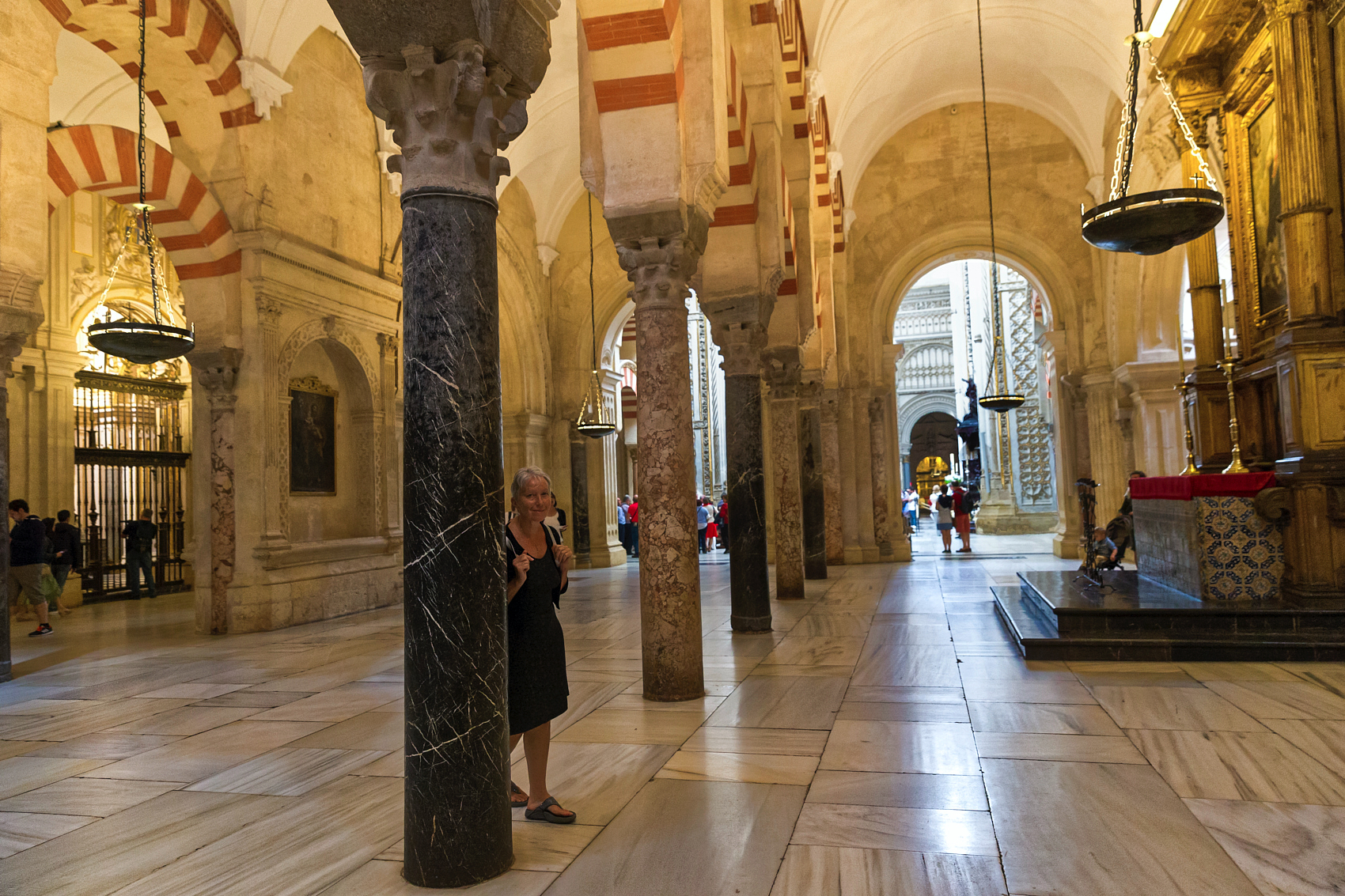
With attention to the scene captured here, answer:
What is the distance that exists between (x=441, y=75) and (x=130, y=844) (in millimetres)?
2859

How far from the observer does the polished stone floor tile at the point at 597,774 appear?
339 cm

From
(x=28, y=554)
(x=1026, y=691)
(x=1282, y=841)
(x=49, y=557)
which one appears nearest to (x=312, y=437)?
(x=28, y=554)

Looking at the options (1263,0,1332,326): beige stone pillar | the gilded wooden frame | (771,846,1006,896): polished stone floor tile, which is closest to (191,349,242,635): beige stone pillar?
(771,846,1006,896): polished stone floor tile

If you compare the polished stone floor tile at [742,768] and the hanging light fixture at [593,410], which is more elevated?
the hanging light fixture at [593,410]

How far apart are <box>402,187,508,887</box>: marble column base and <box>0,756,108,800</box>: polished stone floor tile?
2339 millimetres

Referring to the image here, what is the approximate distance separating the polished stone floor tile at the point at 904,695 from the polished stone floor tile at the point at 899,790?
4.39 ft

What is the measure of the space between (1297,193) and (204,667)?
28.4 feet

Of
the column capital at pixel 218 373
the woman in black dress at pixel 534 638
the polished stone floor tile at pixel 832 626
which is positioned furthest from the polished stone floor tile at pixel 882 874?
the column capital at pixel 218 373

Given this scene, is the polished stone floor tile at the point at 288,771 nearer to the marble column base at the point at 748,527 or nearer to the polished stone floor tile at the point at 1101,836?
the polished stone floor tile at the point at 1101,836

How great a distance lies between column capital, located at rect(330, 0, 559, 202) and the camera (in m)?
2.82

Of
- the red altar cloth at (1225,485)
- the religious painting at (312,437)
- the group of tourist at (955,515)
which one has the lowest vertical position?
the group of tourist at (955,515)

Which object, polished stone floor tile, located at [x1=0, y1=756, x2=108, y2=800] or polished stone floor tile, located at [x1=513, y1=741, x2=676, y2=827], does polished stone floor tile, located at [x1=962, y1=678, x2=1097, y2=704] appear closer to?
polished stone floor tile, located at [x1=513, y1=741, x2=676, y2=827]

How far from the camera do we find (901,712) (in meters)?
4.70

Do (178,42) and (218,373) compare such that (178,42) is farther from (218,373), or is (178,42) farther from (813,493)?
(813,493)
